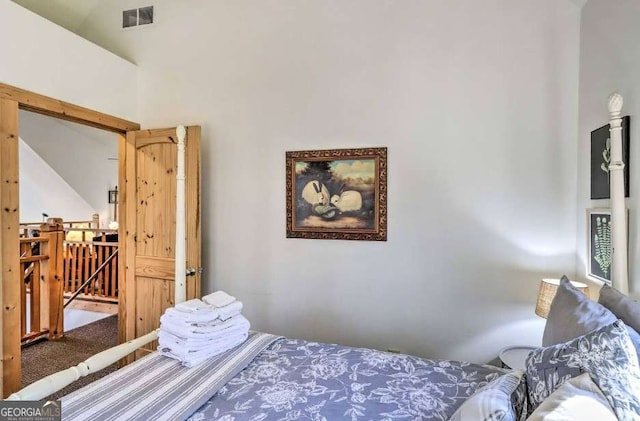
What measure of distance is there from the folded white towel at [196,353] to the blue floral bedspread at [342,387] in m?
0.18

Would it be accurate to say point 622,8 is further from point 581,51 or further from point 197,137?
point 197,137

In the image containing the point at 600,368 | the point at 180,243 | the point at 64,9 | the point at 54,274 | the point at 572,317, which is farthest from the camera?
the point at 54,274

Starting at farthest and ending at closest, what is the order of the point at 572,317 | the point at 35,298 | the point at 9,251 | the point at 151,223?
1. the point at 35,298
2. the point at 151,223
3. the point at 9,251
4. the point at 572,317

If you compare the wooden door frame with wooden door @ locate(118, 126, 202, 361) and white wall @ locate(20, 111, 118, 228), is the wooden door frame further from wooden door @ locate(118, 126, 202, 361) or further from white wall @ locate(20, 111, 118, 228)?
white wall @ locate(20, 111, 118, 228)

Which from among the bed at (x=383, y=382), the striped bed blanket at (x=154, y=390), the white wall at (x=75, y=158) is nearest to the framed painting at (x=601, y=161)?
the bed at (x=383, y=382)

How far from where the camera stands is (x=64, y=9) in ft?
10.6

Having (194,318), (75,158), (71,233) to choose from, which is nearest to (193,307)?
(194,318)

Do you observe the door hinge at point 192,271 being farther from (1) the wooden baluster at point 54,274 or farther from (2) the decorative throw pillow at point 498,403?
(2) the decorative throw pillow at point 498,403

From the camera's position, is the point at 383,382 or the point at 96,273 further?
the point at 96,273

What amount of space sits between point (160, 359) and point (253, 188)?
62.3 inches

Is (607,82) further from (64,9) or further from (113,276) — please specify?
(113,276)

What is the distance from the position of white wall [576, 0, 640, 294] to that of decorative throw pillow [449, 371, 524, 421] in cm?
91

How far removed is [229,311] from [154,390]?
58cm

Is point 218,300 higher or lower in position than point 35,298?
higher
